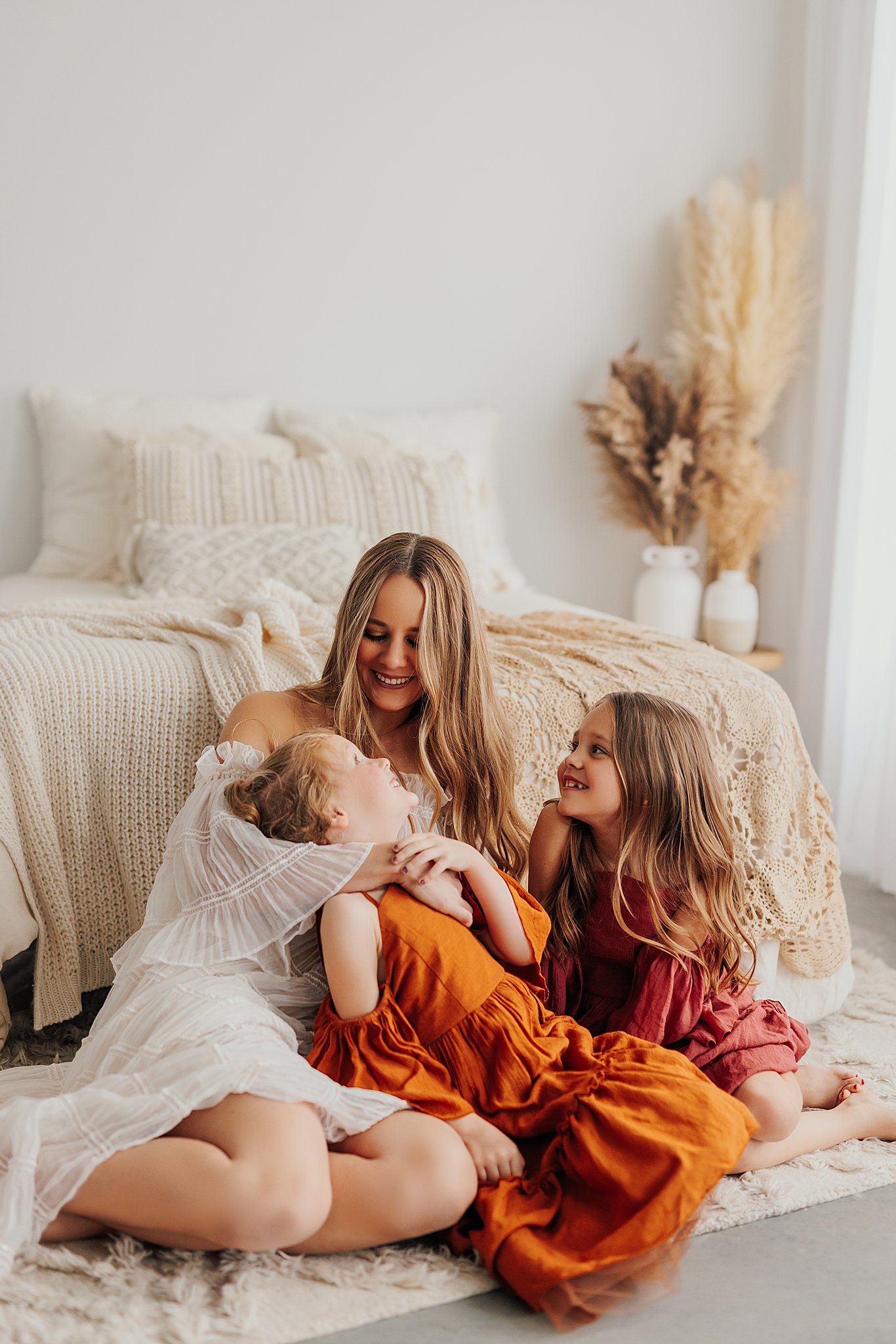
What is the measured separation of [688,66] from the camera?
3.51 meters

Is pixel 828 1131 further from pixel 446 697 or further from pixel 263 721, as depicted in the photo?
pixel 263 721

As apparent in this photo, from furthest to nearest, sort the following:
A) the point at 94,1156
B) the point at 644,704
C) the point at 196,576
→ the point at 196,576, the point at 644,704, the point at 94,1156

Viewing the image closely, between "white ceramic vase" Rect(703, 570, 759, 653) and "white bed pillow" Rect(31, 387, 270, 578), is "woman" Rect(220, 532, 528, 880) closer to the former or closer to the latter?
"white bed pillow" Rect(31, 387, 270, 578)

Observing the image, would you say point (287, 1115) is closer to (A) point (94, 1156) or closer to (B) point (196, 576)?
(A) point (94, 1156)

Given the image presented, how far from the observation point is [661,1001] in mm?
1606

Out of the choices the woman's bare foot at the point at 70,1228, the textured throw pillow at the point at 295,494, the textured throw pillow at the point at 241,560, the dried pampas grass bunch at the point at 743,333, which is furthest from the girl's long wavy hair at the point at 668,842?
the dried pampas grass bunch at the point at 743,333

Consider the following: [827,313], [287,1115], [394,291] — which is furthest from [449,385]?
[287,1115]

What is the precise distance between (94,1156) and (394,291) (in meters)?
2.65

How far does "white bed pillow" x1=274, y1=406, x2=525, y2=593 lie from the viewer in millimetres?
3061

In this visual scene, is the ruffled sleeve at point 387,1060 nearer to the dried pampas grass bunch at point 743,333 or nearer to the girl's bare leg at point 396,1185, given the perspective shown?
the girl's bare leg at point 396,1185

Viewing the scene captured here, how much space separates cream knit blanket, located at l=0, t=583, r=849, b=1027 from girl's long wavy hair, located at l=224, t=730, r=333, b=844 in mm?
357

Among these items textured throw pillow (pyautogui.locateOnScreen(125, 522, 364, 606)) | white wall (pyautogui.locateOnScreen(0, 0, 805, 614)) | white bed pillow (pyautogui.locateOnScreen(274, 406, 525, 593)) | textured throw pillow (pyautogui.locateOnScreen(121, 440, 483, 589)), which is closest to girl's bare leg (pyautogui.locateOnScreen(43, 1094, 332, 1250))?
textured throw pillow (pyautogui.locateOnScreen(125, 522, 364, 606))

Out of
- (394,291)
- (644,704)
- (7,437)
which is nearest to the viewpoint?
(644,704)

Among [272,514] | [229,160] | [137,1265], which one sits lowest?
[137,1265]
